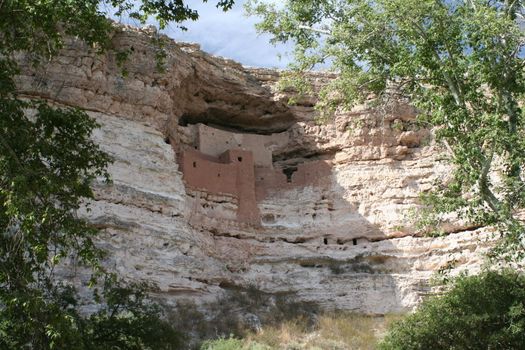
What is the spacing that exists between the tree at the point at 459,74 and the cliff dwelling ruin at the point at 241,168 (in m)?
6.89

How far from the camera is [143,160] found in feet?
59.2

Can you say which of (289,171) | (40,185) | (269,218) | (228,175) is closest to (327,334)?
(269,218)

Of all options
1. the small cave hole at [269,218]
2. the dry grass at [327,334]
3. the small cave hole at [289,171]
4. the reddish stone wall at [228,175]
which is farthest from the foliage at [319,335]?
the small cave hole at [289,171]

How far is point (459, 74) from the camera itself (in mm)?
11672

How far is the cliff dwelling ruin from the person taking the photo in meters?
19.5

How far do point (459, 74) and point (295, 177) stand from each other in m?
9.70

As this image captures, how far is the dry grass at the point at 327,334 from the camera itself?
602 inches

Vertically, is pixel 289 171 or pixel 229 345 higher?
pixel 289 171

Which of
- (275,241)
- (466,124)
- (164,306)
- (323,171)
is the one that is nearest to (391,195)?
(323,171)

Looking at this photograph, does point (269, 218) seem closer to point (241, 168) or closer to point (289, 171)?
point (241, 168)

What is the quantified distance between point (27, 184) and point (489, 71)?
Answer: 678 cm

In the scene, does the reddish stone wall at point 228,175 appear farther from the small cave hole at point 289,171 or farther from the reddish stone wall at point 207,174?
the small cave hole at point 289,171

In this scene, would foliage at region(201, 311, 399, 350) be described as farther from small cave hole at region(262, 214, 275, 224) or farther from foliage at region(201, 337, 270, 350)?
small cave hole at region(262, 214, 275, 224)

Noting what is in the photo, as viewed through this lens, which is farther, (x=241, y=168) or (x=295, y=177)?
(x=295, y=177)
